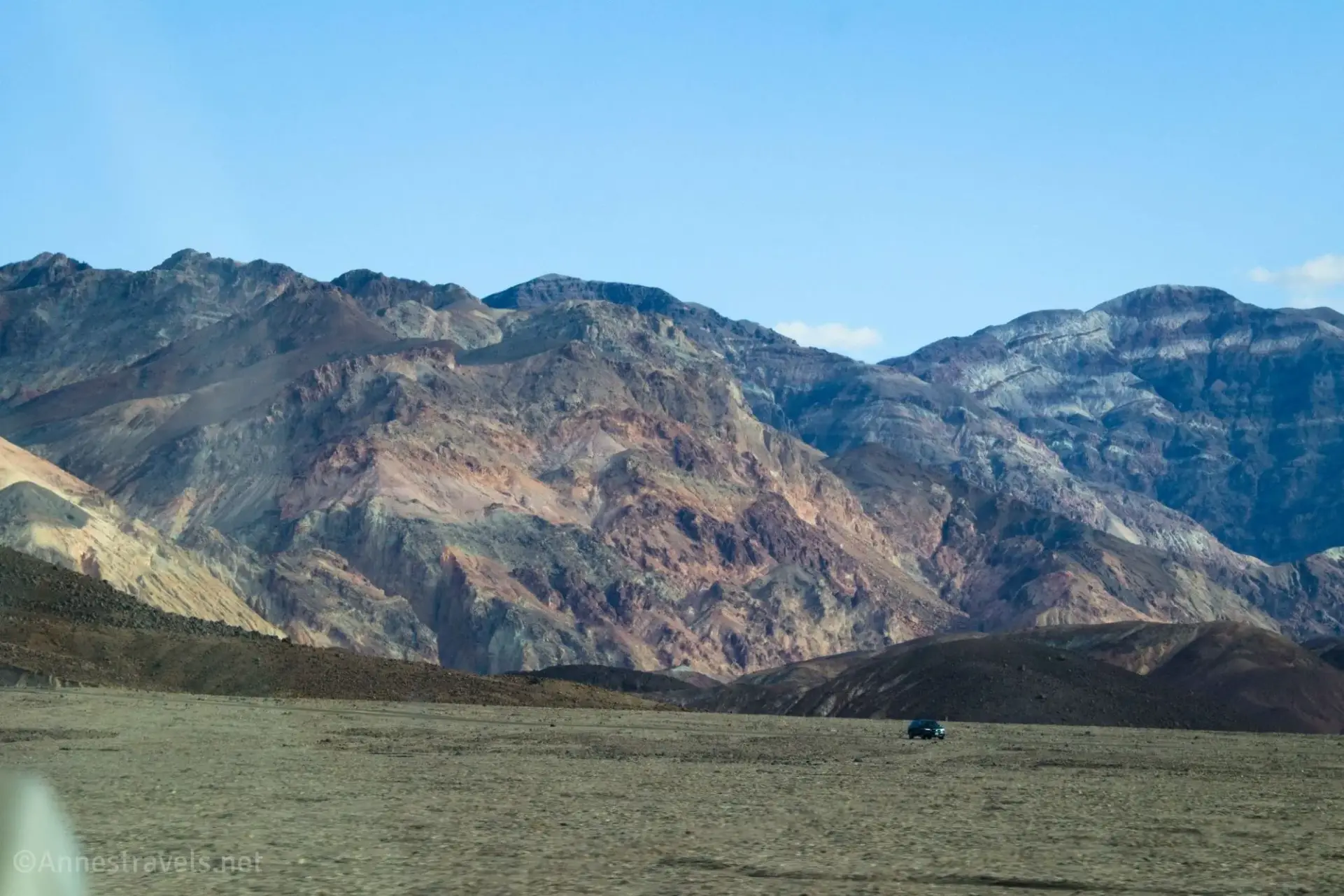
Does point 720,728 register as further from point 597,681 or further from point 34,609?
point 597,681

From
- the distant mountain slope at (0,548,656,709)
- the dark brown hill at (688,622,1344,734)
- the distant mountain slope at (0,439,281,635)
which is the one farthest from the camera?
the distant mountain slope at (0,439,281,635)

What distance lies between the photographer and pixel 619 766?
2186 inches

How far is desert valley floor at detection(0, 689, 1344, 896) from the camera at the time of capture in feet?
91.3

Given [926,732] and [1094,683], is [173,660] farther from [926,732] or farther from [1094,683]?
[1094,683]

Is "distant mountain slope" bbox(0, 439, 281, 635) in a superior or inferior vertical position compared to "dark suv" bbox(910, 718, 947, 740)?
superior

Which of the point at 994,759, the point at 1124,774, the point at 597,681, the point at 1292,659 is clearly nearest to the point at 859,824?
the point at 1124,774

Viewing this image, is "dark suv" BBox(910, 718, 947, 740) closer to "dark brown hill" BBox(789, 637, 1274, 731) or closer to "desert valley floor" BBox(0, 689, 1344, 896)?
"desert valley floor" BBox(0, 689, 1344, 896)

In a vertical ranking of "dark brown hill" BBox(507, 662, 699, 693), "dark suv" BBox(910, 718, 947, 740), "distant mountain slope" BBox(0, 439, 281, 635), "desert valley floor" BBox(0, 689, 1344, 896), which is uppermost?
"distant mountain slope" BBox(0, 439, 281, 635)

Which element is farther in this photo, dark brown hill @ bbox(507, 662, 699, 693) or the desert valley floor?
dark brown hill @ bbox(507, 662, 699, 693)

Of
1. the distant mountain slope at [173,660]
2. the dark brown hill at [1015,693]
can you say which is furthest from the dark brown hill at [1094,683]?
the distant mountain slope at [173,660]

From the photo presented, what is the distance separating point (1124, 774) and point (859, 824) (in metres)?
23.8

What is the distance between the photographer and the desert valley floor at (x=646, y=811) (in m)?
27.8

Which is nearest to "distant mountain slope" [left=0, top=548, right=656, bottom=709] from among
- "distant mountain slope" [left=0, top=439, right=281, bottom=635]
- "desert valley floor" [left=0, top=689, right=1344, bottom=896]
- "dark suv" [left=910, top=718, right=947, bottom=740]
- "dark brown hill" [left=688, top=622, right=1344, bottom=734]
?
"desert valley floor" [left=0, top=689, right=1344, bottom=896]

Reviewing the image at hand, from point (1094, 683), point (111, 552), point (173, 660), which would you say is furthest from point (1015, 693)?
point (111, 552)
